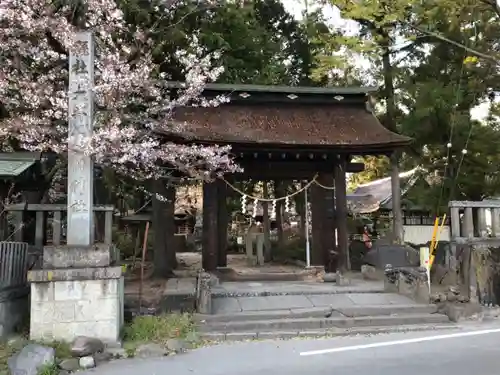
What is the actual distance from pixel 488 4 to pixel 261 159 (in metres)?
6.80

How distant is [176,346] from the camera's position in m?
8.01

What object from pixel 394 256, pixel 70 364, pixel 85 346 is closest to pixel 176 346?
pixel 85 346

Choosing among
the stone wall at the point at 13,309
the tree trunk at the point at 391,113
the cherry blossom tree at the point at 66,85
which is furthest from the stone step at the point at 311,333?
the tree trunk at the point at 391,113

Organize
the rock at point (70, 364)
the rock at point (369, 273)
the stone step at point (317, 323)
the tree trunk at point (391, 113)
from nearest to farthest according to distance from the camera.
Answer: the rock at point (70, 364), the stone step at point (317, 323), the rock at point (369, 273), the tree trunk at point (391, 113)

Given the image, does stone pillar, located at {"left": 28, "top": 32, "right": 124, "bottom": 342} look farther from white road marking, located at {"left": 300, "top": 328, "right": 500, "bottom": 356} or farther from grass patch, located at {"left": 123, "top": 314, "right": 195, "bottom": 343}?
white road marking, located at {"left": 300, "top": 328, "right": 500, "bottom": 356}

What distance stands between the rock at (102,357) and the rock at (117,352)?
0.06 meters

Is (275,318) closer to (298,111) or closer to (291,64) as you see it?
(298,111)

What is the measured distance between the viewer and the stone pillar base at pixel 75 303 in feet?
25.7

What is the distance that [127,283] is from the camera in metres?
12.7

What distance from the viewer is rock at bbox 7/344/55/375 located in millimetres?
6609

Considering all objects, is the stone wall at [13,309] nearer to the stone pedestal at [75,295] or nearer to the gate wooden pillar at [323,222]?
the stone pedestal at [75,295]

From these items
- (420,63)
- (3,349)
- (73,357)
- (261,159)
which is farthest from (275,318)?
(420,63)

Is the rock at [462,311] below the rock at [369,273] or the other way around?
below

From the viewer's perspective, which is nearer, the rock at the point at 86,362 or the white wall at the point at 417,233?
the rock at the point at 86,362
